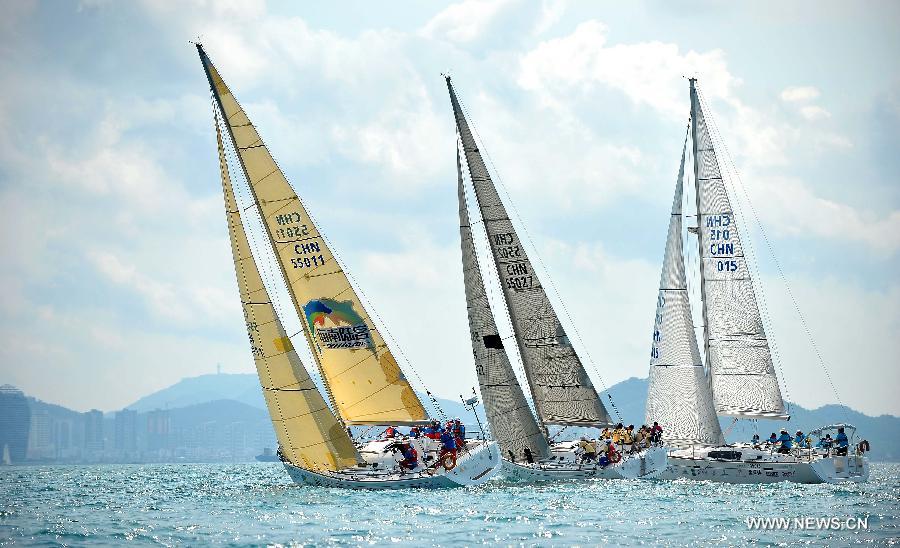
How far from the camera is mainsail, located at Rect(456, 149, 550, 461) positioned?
44.0m

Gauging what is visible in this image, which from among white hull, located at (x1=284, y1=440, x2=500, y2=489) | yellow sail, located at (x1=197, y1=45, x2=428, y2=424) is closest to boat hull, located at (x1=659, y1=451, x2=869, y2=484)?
white hull, located at (x1=284, y1=440, x2=500, y2=489)

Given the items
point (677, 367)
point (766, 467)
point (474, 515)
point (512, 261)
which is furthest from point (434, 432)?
point (766, 467)

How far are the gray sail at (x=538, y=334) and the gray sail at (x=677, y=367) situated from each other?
119 inches

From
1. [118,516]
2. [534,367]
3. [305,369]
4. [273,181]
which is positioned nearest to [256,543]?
[118,516]

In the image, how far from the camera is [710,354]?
1893 inches

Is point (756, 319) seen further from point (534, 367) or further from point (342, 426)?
point (342, 426)

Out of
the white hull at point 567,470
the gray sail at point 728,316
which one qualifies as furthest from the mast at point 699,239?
the white hull at point 567,470

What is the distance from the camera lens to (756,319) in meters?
47.8

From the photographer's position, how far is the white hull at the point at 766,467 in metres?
44.7

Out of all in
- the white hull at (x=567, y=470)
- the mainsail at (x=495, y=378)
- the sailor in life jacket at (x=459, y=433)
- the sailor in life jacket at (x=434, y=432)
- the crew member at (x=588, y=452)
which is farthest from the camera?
the mainsail at (x=495, y=378)

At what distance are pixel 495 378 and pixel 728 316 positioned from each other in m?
9.62

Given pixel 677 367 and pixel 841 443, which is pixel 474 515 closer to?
pixel 677 367

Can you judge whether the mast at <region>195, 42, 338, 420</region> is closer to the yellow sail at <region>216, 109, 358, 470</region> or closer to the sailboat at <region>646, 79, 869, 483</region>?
the yellow sail at <region>216, 109, 358, 470</region>

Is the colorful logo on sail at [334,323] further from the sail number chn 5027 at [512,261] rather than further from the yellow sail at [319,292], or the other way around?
the sail number chn 5027 at [512,261]
